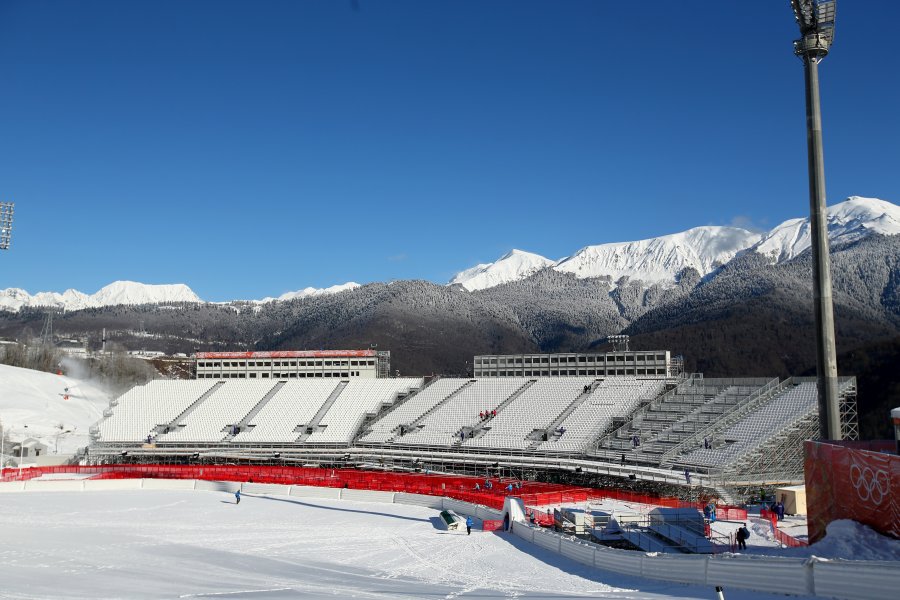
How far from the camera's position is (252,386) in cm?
8806

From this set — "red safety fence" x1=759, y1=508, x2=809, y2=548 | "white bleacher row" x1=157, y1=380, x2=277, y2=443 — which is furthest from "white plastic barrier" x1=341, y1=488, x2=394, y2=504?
"white bleacher row" x1=157, y1=380, x2=277, y2=443

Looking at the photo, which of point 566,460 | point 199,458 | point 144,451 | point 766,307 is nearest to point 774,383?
point 566,460

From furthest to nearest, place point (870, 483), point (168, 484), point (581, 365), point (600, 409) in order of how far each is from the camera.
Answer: point (581, 365)
point (600, 409)
point (168, 484)
point (870, 483)

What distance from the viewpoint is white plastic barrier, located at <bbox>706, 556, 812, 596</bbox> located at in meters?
16.2

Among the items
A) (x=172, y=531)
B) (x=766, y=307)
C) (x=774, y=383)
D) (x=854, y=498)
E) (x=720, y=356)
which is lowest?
(x=172, y=531)

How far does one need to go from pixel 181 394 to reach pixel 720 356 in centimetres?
12250

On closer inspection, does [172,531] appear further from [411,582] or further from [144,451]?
[144,451]

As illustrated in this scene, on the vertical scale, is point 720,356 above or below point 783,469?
above

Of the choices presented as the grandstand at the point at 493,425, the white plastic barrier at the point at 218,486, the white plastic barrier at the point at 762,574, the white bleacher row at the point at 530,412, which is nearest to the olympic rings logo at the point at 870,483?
the white plastic barrier at the point at 762,574

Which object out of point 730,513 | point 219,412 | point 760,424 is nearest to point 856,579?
point 730,513

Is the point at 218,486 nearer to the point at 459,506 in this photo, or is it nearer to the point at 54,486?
the point at 54,486

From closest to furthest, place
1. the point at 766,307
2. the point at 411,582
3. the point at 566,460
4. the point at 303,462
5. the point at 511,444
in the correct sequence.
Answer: the point at 411,582
the point at 566,460
the point at 511,444
the point at 303,462
the point at 766,307

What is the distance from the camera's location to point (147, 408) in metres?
81.5

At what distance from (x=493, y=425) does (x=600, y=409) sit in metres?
10.0
